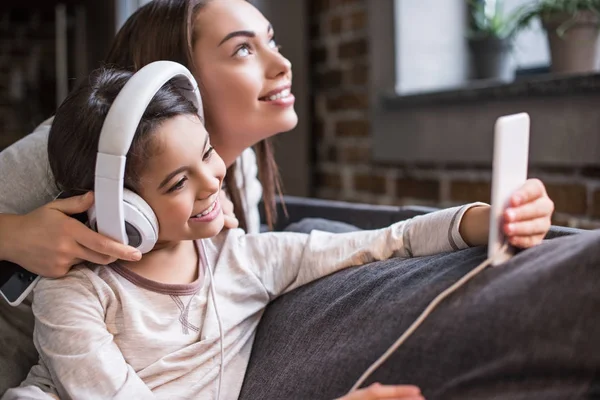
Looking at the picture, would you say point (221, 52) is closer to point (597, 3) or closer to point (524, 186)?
point (524, 186)

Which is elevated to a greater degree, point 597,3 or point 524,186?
point 597,3

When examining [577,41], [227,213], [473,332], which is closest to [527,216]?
[473,332]

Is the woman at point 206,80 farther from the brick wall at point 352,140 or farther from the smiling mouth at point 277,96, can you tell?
the brick wall at point 352,140

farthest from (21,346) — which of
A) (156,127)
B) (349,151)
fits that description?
(349,151)

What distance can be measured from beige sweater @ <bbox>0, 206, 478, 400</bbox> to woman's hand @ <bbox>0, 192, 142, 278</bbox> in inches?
1.1

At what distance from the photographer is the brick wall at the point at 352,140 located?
79.6 inches

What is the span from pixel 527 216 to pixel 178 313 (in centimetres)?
48

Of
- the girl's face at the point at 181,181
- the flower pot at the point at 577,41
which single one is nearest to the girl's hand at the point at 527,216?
the girl's face at the point at 181,181

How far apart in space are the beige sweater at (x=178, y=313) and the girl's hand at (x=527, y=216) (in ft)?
0.41

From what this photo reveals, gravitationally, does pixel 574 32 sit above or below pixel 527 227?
above

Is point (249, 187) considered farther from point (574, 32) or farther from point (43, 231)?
point (574, 32)

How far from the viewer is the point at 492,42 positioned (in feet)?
7.03

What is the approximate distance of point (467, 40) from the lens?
2264 millimetres

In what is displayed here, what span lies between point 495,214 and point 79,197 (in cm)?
53
